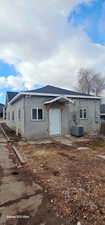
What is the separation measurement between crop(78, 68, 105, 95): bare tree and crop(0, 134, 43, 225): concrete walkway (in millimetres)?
32316

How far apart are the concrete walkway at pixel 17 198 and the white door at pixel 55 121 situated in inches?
280

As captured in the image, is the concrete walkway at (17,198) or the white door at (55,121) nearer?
the concrete walkway at (17,198)

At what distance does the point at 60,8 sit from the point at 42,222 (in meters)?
10.5

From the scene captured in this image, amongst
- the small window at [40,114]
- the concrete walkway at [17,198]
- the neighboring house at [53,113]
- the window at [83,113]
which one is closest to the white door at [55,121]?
the neighboring house at [53,113]

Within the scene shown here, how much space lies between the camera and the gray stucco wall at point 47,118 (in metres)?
10.5

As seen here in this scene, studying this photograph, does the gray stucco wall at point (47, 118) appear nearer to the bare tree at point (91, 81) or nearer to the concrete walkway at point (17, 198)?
the concrete walkway at point (17, 198)

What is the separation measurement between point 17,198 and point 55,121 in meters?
8.72

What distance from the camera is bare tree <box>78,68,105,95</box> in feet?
112

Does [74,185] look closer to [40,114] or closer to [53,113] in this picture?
[40,114]

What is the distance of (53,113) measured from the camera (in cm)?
1139

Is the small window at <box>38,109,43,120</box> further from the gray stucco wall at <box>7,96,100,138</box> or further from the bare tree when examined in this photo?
the bare tree

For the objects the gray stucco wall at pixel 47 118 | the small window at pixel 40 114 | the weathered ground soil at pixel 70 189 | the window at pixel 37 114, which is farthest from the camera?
the small window at pixel 40 114

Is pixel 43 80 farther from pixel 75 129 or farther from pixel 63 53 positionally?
pixel 75 129

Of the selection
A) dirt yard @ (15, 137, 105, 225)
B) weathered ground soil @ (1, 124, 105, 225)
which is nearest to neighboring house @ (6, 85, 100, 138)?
dirt yard @ (15, 137, 105, 225)
